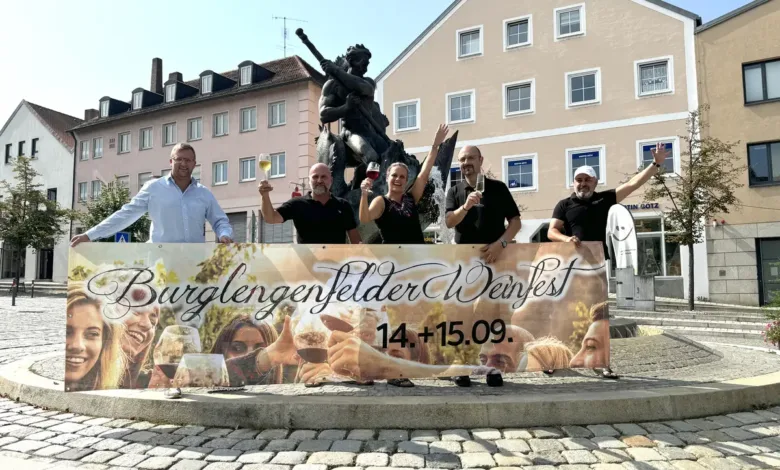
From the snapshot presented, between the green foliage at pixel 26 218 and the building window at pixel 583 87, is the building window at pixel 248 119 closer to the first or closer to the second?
the green foliage at pixel 26 218

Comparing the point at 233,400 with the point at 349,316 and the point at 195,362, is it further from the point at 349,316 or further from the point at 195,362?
the point at 349,316

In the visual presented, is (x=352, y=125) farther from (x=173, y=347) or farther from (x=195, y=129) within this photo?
(x=195, y=129)

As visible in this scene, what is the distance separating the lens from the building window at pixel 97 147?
3975cm

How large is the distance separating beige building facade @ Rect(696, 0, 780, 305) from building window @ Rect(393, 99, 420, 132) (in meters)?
13.2

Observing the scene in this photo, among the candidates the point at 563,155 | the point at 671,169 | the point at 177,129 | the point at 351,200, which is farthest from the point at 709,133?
the point at 177,129

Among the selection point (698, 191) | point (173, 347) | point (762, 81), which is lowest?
point (173, 347)

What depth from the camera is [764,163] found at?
21406 millimetres

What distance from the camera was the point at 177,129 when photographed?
3616 centimetres

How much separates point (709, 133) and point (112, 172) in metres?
36.9

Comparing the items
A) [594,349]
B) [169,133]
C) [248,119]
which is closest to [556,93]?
[248,119]

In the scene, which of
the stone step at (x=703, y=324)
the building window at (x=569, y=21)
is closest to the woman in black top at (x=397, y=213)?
the stone step at (x=703, y=324)

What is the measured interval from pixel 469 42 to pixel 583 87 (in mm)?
6441

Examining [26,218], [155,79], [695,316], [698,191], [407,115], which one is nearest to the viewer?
[695,316]

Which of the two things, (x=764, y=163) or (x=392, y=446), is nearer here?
(x=392, y=446)
